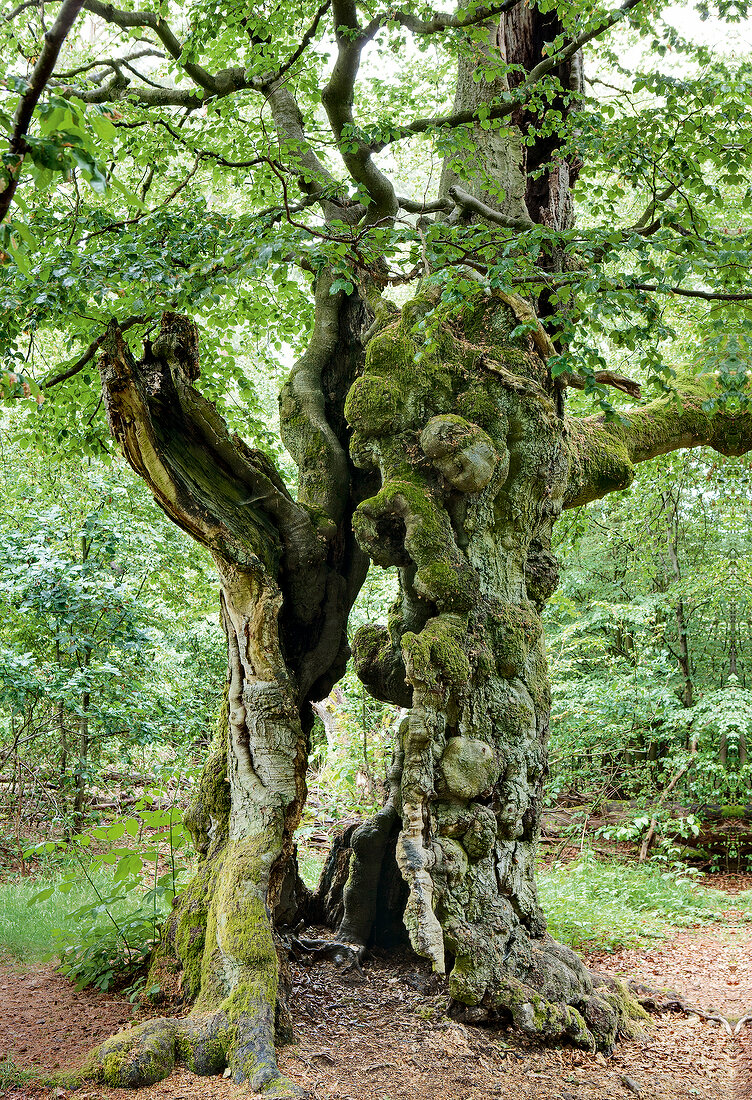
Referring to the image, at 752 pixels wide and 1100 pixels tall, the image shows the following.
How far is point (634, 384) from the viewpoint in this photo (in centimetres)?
600

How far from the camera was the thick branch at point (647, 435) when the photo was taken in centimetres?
605

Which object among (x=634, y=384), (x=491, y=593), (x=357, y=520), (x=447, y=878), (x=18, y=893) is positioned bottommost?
(x=18, y=893)

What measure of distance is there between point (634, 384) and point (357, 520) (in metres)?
2.85

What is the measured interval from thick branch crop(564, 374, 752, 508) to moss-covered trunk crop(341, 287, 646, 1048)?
0.71m

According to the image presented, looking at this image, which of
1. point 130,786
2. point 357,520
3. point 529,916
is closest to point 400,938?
point 529,916

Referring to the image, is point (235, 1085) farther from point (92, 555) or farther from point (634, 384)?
point (92, 555)

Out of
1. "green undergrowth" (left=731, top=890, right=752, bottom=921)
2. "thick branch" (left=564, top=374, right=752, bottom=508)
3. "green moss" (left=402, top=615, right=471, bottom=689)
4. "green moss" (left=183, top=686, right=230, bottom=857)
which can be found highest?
"thick branch" (left=564, top=374, right=752, bottom=508)

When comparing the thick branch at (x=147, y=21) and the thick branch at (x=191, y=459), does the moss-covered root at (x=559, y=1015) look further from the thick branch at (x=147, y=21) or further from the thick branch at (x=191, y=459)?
the thick branch at (x=147, y=21)

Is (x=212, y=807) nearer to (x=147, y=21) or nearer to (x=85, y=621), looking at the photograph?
(x=85, y=621)

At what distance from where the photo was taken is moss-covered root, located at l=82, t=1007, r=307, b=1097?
329 cm

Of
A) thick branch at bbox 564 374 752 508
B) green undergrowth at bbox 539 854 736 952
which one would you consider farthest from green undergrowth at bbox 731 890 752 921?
thick branch at bbox 564 374 752 508

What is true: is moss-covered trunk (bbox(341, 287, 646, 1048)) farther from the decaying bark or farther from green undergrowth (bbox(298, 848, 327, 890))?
green undergrowth (bbox(298, 848, 327, 890))

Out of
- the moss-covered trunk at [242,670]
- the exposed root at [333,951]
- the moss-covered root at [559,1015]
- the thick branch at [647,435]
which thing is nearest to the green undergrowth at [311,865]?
the exposed root at [333,951]

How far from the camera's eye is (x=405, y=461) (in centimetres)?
479
